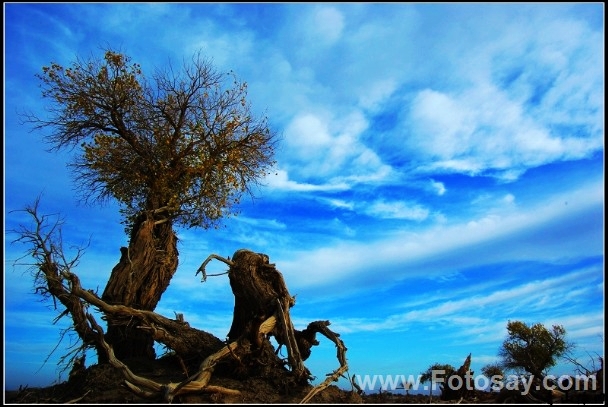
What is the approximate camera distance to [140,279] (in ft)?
53.4

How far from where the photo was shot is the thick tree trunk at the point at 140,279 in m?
15.5

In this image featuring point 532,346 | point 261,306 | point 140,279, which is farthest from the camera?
point 532,346

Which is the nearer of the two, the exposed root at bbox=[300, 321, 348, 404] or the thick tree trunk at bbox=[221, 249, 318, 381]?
the exposed root at bbox=[300, 321, 348, 404]

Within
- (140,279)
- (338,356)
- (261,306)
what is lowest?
(338,356)

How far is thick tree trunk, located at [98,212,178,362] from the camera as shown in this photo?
50.9ft

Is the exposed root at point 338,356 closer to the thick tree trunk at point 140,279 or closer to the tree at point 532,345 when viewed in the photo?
the thick tree trunk at point 140,279

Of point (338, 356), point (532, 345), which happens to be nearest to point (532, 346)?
point (532, 345)

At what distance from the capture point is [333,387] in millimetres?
13008

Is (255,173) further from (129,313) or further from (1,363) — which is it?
(1,363)

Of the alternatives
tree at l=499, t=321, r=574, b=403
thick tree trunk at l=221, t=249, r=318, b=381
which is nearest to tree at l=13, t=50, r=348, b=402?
thick tree trunk at l=221, t=249, r=318, b=381

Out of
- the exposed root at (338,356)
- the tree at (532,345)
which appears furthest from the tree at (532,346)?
the exposed root at (338,356)

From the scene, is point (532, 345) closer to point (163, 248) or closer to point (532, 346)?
point (532, 346)

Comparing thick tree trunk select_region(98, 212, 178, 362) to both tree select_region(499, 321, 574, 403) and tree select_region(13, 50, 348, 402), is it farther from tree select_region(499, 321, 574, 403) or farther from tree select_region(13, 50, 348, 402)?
tree select_region(499, 321, 574, 403)

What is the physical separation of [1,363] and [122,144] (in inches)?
365
